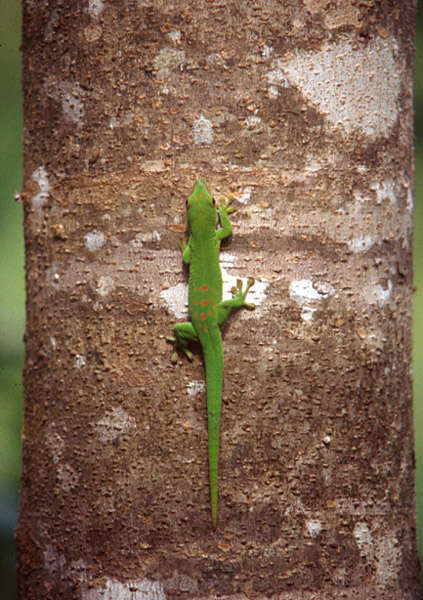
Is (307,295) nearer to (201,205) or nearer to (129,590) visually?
(201,205)

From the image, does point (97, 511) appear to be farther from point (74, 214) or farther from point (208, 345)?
point (74, 214)

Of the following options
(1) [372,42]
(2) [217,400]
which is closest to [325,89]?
(1) [372,42]

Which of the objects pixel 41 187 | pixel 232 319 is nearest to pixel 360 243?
pixel 232 319

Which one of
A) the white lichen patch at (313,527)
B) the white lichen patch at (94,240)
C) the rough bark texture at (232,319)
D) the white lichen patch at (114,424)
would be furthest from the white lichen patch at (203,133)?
the white lichen patch at (313,527)

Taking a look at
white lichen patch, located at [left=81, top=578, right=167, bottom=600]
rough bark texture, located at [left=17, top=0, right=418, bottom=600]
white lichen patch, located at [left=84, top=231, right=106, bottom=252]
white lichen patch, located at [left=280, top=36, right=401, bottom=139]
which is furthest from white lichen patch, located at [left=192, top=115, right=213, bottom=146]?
white lichen patch, located at [left=81, top=578, right=167, bottom=600]

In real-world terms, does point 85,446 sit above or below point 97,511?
above

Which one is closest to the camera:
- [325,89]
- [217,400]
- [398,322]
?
[217,400]
